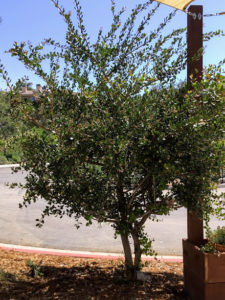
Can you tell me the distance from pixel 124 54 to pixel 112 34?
10.1 inches

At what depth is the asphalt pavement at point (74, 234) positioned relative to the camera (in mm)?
6629

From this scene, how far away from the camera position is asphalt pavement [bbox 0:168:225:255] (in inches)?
261

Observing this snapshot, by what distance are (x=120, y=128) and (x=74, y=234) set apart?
490 cm

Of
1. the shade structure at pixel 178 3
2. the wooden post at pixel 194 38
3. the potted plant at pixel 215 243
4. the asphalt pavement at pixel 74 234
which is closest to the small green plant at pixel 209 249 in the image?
the potted plant at pixel 215 243

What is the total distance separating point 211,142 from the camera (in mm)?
3342

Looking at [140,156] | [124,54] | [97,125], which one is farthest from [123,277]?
[124,54]

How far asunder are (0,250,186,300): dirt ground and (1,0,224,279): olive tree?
0.78m

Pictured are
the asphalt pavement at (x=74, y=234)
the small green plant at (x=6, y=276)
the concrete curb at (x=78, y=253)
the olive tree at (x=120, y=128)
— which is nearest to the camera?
the olive tree at (x=120, y=128)

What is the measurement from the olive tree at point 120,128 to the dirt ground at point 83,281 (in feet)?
2.56

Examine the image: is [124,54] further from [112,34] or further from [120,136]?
[120,136]

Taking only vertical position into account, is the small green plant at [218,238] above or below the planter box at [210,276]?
above

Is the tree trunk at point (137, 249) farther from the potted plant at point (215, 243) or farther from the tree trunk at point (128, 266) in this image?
the potted plant at point (215, 243)

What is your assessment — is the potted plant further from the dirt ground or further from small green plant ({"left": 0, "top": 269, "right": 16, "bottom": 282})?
small green plant ({"left": 0, "top": 269, "right": 16, "bottom": 282})

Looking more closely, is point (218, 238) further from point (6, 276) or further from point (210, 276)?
point (6, 276)
